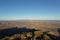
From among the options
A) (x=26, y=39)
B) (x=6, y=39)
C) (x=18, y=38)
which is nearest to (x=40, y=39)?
(x=26, y=39)

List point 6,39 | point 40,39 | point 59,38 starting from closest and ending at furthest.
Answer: point 40,39, point 6,39, point 59,38

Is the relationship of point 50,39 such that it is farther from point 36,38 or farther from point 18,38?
point 18,38

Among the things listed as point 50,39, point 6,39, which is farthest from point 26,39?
point 50,39

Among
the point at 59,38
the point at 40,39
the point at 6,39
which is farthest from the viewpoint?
the point at 59,38

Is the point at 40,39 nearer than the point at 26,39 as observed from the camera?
Yes

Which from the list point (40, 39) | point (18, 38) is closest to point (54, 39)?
point (40, 39)

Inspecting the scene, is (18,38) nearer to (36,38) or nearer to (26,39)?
(26,39)

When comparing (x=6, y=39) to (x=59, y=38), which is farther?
(x=59, y=38)
